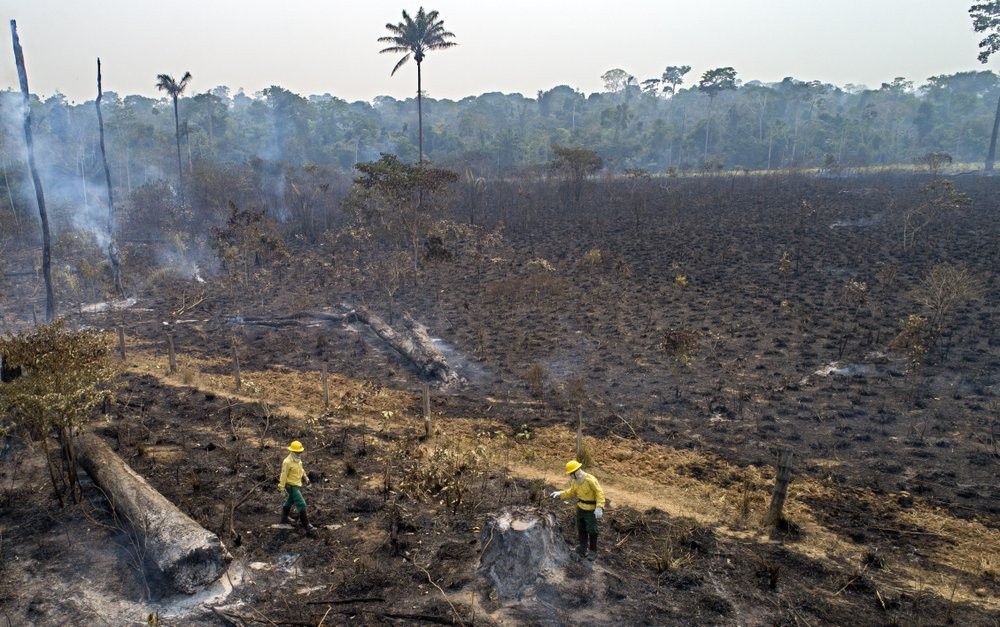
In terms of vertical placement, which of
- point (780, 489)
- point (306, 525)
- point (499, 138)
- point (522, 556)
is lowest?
point (306, 525)

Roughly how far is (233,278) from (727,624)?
24.9 meters

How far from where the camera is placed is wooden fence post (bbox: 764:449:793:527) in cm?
824

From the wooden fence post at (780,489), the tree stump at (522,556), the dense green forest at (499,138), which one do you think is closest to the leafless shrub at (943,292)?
the wooden fence post at (780,489)

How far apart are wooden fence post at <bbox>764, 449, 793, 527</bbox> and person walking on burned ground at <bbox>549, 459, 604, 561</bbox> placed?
2.76 m

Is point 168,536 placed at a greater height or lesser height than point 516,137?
lesser

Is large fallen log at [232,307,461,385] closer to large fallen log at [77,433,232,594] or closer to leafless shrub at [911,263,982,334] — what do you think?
large fallen log at [77,433,232,594]

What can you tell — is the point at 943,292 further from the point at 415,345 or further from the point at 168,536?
the point at 168,536

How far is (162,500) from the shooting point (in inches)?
313

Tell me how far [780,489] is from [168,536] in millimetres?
7899

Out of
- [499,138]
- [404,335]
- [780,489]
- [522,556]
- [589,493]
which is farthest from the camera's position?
[499,138]

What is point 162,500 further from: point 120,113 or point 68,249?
point 120,113

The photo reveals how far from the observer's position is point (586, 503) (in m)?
7.30

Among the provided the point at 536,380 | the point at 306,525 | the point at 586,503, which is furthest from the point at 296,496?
the point at 536,380

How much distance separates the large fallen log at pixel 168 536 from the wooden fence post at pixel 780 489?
7178mm
